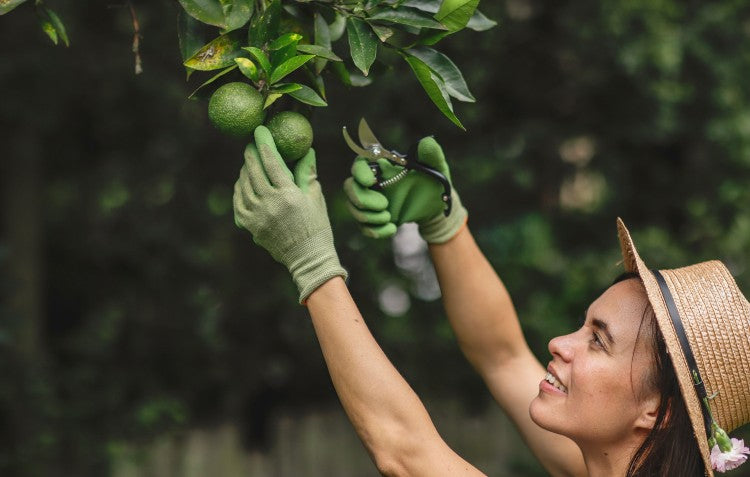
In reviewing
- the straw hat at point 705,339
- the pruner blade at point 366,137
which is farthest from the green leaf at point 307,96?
the straw hat at point 705,339

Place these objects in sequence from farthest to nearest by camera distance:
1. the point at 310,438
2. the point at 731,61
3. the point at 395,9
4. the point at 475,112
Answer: the point at 310,438
the point at 731,61
the point at 475,112
the point at 395,9

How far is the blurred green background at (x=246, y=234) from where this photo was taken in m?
4.54

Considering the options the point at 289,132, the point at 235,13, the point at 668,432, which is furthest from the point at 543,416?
the point at 235,13

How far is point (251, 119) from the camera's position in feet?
5.75

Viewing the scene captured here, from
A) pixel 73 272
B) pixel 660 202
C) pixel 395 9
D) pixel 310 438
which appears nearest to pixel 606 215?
pixel 660 202

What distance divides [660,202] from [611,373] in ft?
13.3

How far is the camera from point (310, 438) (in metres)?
6.53

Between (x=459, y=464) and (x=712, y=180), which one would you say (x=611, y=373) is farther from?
(x=712, y=180)

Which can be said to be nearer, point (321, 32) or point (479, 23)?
point (321, 32)

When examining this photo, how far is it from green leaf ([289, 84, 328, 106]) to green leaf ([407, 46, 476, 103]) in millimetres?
229

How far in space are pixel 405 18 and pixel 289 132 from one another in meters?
0.31

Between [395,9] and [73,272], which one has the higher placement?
[395,9]

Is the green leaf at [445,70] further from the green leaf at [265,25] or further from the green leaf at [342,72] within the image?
the green leaf at [265,25]

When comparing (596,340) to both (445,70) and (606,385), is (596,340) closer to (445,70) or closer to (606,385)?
(606,385)
